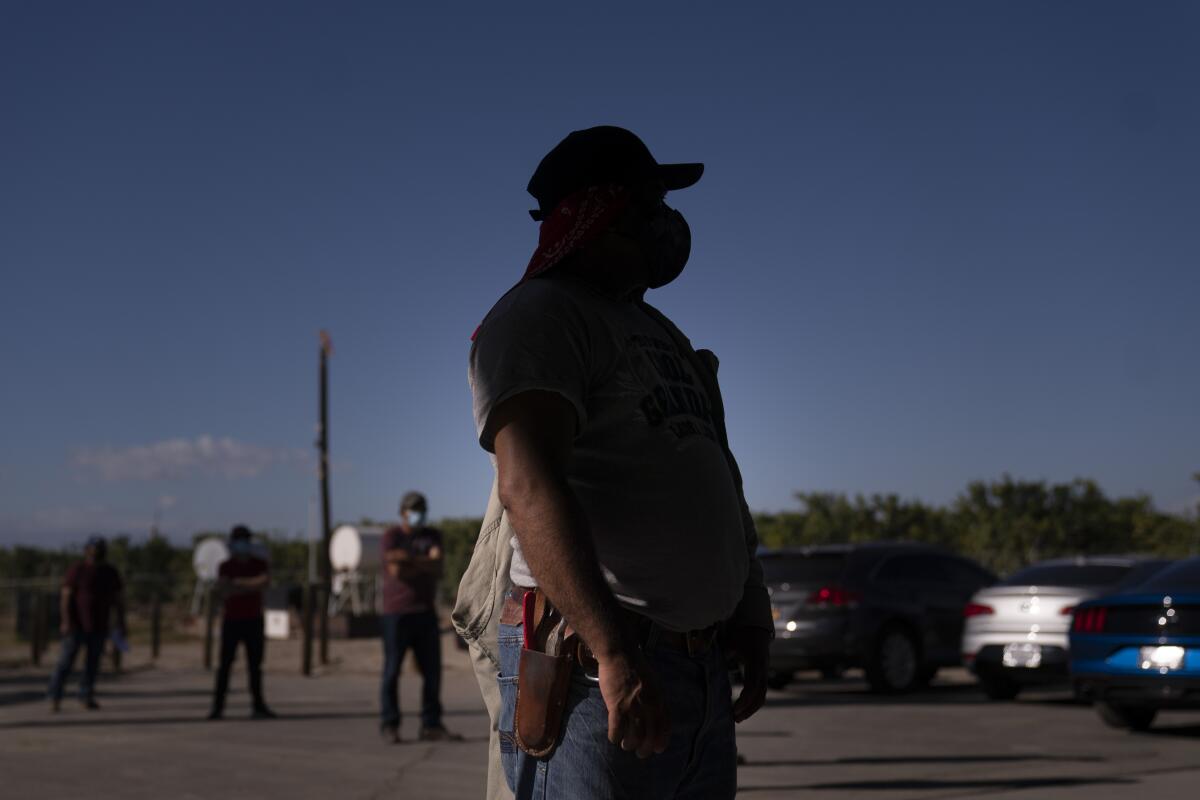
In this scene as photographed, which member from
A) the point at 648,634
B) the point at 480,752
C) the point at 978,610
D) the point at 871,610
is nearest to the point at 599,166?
the point at 648,634

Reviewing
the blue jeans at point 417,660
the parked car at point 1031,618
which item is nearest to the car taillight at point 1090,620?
the parked car at point 1031,618

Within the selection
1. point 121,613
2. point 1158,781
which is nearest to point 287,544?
point 121,613

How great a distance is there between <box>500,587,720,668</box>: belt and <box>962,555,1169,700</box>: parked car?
37.4ft

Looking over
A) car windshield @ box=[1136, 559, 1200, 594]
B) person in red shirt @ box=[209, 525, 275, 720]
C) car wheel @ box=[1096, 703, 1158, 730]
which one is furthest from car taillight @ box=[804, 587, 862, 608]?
person in red shirt @ box=[209, 525, 275, 720]

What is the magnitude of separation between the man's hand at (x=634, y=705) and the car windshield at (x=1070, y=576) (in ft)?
40.2

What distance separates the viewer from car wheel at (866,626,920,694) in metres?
15.5

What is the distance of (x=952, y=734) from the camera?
1131 cm

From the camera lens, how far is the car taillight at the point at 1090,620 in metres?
10.9

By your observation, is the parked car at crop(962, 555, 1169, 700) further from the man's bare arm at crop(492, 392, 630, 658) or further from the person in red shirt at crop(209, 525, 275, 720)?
the man's bare arm at crop(492, 392, 630, 658)

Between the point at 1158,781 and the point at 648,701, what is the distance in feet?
22.6

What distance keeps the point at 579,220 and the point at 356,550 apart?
34.9 meters

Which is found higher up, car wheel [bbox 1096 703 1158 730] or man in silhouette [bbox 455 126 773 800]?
man in silhouette [bbox 455 126 773 800]

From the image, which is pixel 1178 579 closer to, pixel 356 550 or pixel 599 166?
pixel 599 166

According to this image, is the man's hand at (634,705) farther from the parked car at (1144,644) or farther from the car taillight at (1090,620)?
the car taillight at (1090,620)
